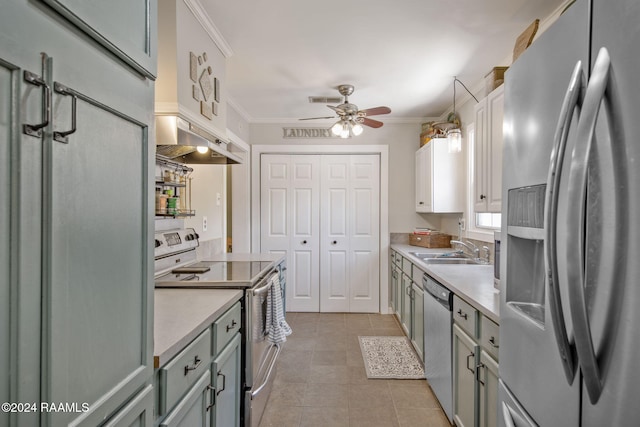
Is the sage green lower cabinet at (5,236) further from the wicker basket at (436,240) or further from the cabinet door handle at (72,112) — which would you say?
the wicker basket at (436,240)

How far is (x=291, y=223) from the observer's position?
455 cm

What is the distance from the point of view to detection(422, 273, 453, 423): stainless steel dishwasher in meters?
2.10

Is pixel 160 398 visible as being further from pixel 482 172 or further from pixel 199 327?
pixel 482 172

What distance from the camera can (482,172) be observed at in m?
2.40

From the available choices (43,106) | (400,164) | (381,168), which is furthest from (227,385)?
(400,164)

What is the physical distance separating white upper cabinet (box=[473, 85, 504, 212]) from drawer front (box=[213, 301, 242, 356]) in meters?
1.71

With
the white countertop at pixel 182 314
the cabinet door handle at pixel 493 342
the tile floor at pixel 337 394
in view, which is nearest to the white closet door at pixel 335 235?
the tile floor at pixel 337 394

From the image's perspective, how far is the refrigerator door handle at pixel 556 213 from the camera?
77 cm

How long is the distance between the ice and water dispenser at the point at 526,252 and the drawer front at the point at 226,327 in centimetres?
120

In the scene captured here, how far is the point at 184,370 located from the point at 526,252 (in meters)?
1.26

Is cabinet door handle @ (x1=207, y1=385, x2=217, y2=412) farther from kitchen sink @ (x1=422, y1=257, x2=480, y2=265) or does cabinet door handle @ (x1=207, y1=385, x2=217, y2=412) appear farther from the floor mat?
kitchen sink @ (x1=422, y1=257, x2=480, y2=265)

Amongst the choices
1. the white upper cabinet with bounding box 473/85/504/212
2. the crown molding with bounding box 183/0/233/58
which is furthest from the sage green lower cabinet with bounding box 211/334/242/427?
the crown molding with bounding box 183/0/233/58

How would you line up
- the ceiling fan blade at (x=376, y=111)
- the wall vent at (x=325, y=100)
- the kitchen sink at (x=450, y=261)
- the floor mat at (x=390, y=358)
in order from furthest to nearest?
the wall vent at (x=325, y=100)
the kitchen sink at (x=450, y=261)
the ceiling fan blade at (x=376, y=111)
the floor mat at (x=390, y=358)

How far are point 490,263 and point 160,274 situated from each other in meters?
2.64
